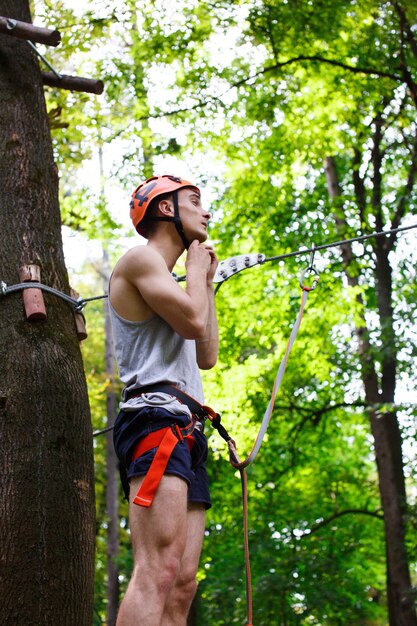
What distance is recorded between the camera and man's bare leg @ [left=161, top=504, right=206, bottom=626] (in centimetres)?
274

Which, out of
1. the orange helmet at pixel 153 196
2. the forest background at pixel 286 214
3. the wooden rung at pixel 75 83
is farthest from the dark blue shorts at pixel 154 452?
the forest background at pixel 286 214

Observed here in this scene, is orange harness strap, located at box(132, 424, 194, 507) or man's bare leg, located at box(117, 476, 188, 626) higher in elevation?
orange harness strap, located at box(132, 424, 194, 507)

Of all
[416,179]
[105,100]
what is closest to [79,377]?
[105,100]

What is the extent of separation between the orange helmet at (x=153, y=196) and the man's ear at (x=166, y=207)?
0.02 meters

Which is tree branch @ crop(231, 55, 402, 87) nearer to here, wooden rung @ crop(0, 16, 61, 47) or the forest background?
the forest background

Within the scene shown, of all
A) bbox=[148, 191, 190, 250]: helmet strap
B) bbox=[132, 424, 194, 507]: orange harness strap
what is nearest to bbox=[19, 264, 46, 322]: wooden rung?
bbox=[148, 191, 190, 250]: helmet strap

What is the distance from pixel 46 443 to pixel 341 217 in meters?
10.5

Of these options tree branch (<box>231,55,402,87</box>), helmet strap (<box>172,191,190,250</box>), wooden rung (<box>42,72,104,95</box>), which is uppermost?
tree branch (<box>231,55,402,87</box>)

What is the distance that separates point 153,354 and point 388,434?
1116 centimetres

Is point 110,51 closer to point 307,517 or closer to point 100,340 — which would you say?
point 307,517

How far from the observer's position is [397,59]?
36.3 ft

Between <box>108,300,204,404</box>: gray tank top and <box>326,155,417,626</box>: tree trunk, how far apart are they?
8901mm

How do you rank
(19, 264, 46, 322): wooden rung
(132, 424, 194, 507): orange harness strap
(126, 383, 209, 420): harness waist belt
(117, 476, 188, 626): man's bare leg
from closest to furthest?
(117, 476, 188, 626): man's bare leg, (132, 424, 194, 507): orange harness strap, (126, 383, 209, 420): harness waist belt, (19, 264, 46, 322): wooden rung

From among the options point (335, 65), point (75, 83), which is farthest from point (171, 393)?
point (335, 65)
